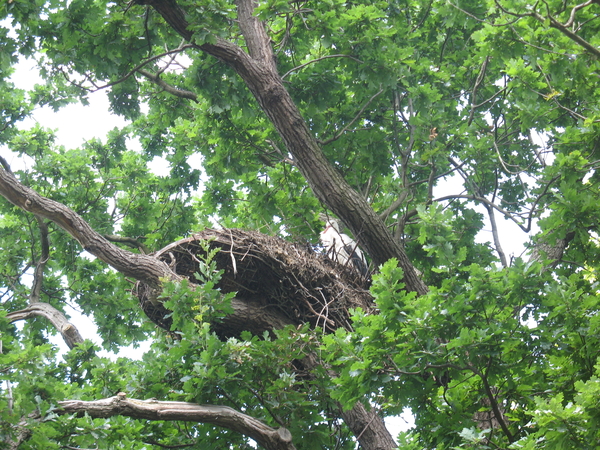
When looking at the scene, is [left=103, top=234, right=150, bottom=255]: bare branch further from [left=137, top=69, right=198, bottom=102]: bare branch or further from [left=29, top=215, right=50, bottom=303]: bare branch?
[left=137, top=69, right=198, bottom=102]: bare branch

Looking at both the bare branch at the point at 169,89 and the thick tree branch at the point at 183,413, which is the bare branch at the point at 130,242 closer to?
the bare branch at the point at 169,89

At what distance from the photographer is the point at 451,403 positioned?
5.14 m

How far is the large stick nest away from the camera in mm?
6703

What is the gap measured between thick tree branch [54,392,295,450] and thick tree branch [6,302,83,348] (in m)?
3.39

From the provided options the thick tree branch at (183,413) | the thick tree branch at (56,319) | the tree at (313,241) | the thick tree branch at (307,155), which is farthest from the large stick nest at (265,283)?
the thick tree branch at (56,319)

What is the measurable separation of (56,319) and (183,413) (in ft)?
14.3

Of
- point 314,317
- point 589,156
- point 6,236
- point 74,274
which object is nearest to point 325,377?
point 314,317

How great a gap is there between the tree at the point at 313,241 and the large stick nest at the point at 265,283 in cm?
3

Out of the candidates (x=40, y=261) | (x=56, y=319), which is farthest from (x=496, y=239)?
(x=40, y=261)

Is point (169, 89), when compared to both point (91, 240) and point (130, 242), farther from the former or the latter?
point (91, 240)

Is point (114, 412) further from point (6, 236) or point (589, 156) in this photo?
point (6, 236)

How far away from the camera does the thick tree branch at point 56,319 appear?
8625mm

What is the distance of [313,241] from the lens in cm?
827

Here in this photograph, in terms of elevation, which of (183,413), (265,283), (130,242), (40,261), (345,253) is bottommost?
(183,413)
